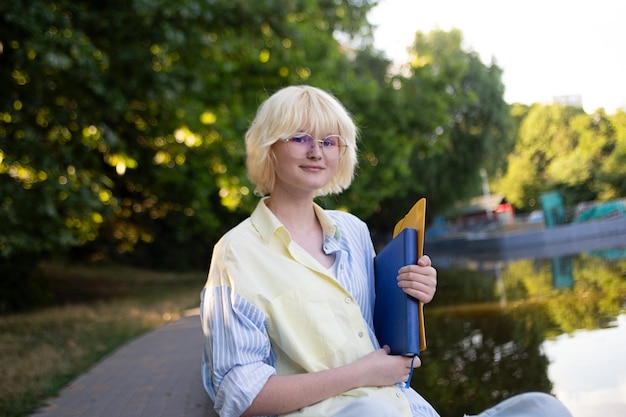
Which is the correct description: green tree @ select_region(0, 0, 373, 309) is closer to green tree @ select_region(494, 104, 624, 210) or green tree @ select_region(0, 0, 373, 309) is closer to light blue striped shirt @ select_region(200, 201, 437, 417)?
light blue striped shirt @ select_region(200, 201, 437, 417)

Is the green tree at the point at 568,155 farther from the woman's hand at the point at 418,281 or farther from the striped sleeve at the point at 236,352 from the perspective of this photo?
the striped sleeve at the point at 236,352

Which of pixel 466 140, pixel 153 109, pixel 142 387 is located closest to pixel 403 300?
pixel 142 387

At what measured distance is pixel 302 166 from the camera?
2053mm

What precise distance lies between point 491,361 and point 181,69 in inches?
287

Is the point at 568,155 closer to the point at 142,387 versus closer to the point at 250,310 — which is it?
the point at 142,387

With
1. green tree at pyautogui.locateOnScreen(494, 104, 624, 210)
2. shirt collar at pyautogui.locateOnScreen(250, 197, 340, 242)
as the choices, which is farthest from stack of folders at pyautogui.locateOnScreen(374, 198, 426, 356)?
green tree at pyautogui.locateOnScreen(494, 104, 624, 210)

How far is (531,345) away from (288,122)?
4.80 m

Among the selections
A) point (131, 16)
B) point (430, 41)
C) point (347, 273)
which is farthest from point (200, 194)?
point (430, 41)

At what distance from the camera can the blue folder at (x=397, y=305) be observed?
6.03 feet

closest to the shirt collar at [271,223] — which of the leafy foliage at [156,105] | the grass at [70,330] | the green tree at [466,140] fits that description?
the leafy foliage at [156,105]

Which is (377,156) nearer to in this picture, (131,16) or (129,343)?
(131,16)

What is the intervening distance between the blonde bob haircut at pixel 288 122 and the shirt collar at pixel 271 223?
139 millimetres

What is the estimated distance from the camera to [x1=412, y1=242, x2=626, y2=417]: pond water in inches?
173

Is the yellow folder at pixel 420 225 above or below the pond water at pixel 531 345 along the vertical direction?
above
